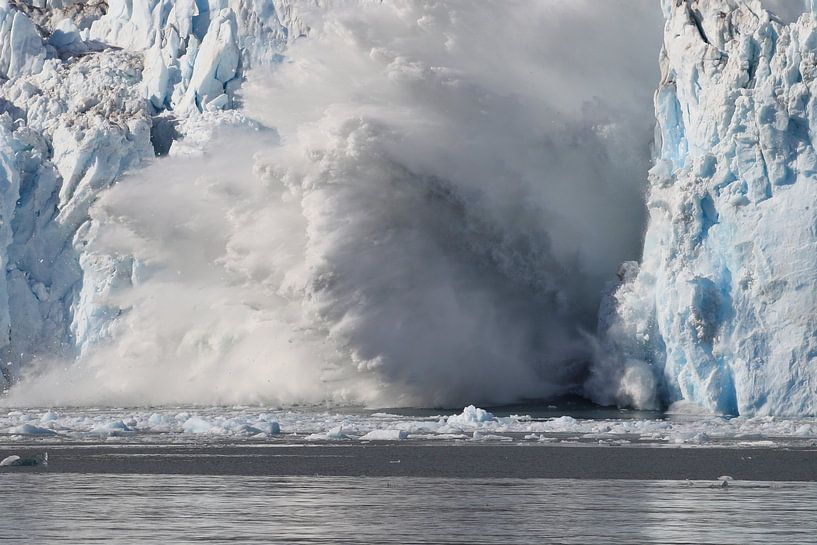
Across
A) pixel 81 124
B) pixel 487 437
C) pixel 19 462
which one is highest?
pixel 81 124

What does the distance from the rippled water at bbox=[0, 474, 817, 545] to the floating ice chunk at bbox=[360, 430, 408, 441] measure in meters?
6.92

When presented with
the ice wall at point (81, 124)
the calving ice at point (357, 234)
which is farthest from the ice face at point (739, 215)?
the ice wall at point (81, 124)

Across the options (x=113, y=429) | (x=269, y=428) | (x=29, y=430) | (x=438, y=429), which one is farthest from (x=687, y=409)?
(x=29, y=430)

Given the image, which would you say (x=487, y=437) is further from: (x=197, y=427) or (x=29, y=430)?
(x=29, y=430)

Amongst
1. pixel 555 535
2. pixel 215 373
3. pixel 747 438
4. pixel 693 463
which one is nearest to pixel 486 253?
pixel 215 373

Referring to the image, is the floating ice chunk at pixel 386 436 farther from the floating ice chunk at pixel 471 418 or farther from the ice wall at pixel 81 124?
the ice wall at pixel 81 124

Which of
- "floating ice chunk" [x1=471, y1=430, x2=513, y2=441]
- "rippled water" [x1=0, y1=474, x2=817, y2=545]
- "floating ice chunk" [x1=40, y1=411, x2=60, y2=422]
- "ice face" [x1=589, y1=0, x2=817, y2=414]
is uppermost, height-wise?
"ice face" [x1=589, y1=0, x2=817, y2=414]

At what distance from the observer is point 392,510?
58.4 ft

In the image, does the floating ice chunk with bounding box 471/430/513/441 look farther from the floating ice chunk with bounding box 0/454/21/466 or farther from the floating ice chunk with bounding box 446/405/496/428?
the floating ice chunk with bounding box 0/454/21/466

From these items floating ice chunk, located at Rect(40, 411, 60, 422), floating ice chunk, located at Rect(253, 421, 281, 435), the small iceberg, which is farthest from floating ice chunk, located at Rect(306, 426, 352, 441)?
floating ice chunk, located at Rect(40, 411, 60, 422)

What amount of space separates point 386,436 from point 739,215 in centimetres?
1048

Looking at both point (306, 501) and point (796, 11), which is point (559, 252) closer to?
point (796, 11)

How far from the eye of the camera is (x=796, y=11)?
35.0 m

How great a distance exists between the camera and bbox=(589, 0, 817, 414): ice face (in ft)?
107
